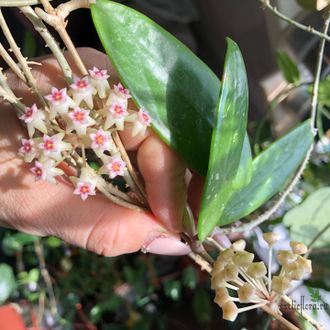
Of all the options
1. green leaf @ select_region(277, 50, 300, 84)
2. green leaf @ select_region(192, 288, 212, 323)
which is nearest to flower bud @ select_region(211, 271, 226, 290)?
green leaf @ select_region(277, 50, 300, 84)

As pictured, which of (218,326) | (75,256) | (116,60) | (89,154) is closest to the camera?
(116,60)

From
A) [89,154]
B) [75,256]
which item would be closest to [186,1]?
[75,256]

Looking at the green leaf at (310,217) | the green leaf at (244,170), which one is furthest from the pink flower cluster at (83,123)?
the green leaf at (310,217)

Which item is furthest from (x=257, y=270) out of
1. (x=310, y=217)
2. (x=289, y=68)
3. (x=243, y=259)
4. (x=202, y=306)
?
(x=202, y=306)

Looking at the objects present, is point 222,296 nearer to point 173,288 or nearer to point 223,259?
point 223,259

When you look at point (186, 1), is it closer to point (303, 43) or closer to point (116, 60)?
point (303, 43)

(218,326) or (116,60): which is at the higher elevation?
(116,60)
